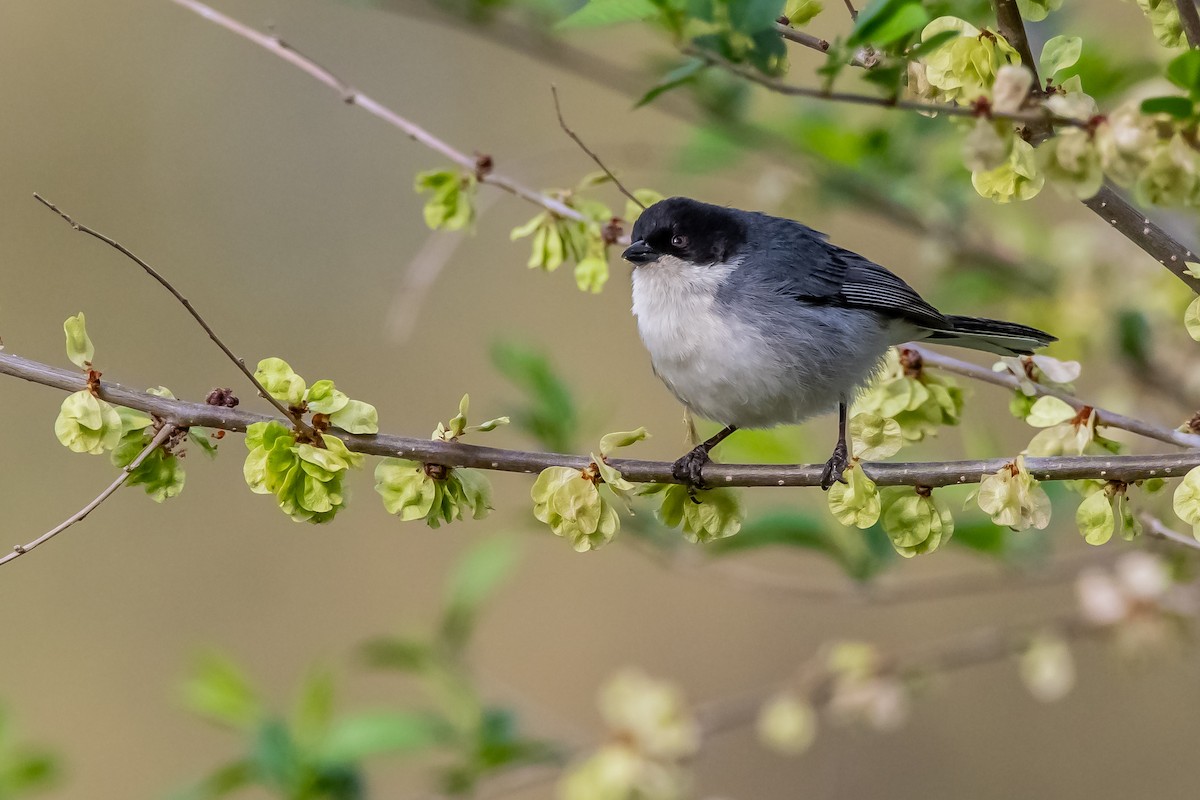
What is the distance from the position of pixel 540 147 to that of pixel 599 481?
5.20 meters

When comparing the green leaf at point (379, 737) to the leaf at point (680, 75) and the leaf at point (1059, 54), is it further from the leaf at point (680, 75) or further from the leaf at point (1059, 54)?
the leaf at point (1059, 54)

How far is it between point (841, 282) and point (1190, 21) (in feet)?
4.79

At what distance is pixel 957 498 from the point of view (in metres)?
3.14

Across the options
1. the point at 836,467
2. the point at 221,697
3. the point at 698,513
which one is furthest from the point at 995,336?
the point at 221,697

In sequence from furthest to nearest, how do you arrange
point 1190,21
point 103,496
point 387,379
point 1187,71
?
point 387,379
point 103,496
point 1190,21
point 1187,71

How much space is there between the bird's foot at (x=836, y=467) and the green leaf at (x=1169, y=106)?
2.91 feet

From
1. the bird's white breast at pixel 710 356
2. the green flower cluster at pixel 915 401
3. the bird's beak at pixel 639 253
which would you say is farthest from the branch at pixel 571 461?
the bird's beak at pixel 639 253

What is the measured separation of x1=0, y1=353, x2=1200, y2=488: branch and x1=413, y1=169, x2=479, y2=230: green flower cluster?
755 millimetres

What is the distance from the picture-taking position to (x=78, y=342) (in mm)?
1802

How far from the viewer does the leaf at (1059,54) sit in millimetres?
1647

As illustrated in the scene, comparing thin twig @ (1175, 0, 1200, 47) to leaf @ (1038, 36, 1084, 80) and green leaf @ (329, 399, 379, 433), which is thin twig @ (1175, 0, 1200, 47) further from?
green leaf @ (329, 399, 379, 433)

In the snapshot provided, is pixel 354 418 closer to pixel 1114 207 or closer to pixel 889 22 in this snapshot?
pixel 889 22

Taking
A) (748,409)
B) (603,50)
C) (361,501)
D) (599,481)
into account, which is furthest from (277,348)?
(599,481)

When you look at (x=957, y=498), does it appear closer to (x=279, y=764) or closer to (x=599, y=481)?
(x=599, y=481)
